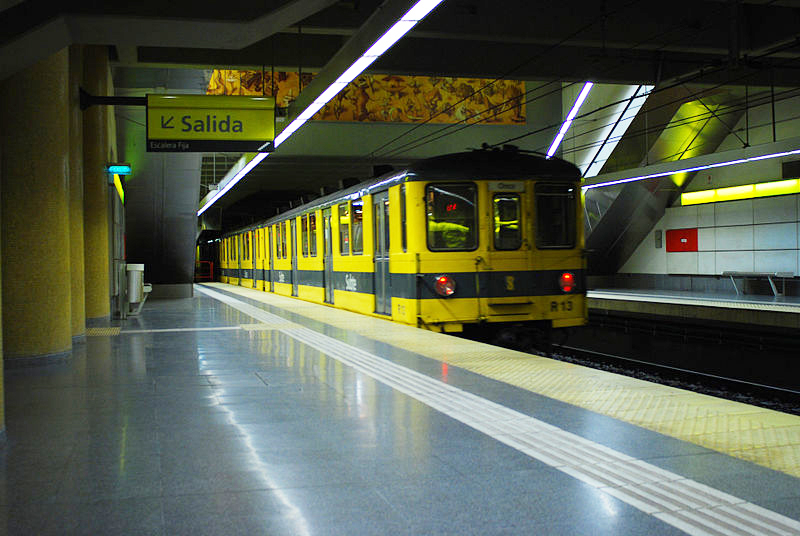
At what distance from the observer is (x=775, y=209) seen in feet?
54.8

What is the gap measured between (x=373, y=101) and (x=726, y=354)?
13.4 metres

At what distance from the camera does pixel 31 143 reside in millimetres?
7266

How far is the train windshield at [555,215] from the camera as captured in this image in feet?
33.0

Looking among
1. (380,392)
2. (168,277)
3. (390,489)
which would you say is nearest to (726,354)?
(380,392)

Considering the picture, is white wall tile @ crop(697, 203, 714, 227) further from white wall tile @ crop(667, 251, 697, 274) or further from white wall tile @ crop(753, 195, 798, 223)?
white wall tile @ crop(753, 195, 798, 223)

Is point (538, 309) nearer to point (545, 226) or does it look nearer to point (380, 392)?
point (545, 226)

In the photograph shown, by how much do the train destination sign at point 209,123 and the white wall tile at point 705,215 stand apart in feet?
39.6

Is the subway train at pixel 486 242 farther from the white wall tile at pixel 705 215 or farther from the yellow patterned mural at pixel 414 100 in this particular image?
the yellow patterned mural at pixel 414 100

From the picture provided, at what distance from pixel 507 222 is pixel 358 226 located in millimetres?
3529

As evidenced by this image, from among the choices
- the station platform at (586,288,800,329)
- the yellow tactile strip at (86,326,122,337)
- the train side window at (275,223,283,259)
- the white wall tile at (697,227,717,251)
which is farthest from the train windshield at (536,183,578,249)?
the train side window at (275,223,283,259)

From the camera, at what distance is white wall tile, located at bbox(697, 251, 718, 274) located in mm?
18500

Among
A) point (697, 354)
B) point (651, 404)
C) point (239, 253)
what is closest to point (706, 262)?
point (697, 354)

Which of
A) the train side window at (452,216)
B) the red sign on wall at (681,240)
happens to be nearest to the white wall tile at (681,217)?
the red sign on wall at (681,240)

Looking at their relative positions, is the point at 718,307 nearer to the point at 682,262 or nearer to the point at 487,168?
the point at 487,168
